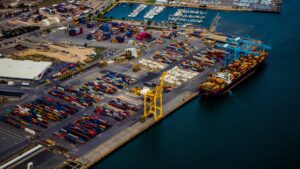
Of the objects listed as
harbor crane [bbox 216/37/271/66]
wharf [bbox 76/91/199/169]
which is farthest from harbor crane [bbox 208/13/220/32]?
wharf [bbox 76/91/199/169]

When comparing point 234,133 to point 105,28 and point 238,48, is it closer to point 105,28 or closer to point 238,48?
point 238,48

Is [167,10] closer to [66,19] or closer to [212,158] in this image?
[66,19]

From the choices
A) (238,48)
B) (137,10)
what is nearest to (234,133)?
(238,48)

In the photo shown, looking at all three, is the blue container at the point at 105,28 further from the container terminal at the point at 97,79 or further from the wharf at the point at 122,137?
the wharf at the point at 122,137

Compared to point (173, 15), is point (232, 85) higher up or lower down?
lower down

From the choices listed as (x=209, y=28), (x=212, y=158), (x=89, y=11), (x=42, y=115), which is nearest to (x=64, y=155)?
(x=42, y=115)

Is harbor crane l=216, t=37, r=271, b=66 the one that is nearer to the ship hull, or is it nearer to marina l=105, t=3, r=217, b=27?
the ship hull

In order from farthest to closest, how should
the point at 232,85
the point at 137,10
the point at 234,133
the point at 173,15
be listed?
the point at 137,10, the point at 173,15, the point at 232,85, the point at 234,133

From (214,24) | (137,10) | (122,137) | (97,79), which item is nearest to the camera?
(122,137)
